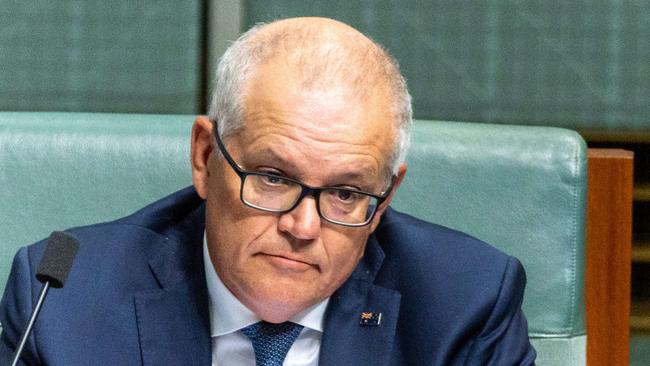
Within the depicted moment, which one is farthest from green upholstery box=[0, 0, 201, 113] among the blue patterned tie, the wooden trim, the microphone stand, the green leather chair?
the microphone stand

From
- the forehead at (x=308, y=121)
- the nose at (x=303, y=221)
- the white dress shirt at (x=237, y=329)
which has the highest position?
the forehead at (x=308, y=121)

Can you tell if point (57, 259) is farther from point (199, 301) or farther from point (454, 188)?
point (454, 188)

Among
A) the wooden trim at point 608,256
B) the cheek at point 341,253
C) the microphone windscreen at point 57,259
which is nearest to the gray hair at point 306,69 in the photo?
the cheek at point 341,253

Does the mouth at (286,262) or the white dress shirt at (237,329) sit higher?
the mouth at (286,262)

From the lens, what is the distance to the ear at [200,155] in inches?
60.2

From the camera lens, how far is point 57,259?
3.90ft

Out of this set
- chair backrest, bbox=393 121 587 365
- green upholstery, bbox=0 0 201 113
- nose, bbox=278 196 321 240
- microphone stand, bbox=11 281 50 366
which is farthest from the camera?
green upholstery, bbox=0 0 201 113

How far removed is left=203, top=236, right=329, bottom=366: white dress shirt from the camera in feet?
5.13

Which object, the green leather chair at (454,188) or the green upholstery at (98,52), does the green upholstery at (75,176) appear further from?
the green upholstery at (98,52)

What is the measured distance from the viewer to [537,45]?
2.02 metres

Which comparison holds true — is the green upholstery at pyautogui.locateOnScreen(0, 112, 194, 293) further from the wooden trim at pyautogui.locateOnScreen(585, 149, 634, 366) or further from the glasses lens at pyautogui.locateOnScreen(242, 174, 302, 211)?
the wooden trim at pyautogui.locateOnScreen(585, 149, 634, 366)

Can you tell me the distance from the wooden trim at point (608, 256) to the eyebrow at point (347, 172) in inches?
19.4

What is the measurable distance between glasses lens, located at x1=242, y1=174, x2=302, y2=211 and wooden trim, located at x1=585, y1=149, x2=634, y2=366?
0.60 meters

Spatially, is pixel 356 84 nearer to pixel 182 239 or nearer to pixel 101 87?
A: pixel 182 239
